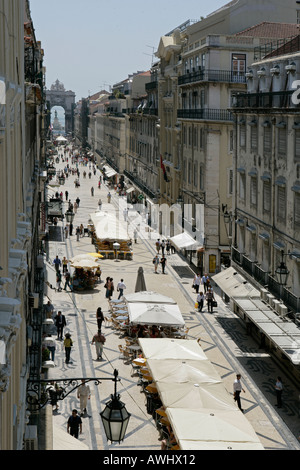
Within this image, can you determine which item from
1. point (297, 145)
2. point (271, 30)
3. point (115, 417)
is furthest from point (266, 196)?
point (115, 417)

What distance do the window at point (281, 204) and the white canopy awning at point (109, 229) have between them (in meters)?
20.4

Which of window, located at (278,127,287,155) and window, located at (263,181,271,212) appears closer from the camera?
window, located at (278,127,287,155)

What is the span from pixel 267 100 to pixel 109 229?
21002 mm

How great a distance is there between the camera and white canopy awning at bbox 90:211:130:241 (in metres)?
47.7

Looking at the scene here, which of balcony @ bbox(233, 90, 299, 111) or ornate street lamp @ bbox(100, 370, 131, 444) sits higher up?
balcony @ bbox(233, 90, 299, 111)

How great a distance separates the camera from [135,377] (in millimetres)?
24953

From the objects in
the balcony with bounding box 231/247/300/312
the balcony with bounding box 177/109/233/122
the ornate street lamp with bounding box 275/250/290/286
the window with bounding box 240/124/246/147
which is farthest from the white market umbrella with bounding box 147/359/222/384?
the balcony with bounding box 177/109/233/122

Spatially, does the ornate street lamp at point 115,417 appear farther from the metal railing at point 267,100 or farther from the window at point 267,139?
the window at point 267,139

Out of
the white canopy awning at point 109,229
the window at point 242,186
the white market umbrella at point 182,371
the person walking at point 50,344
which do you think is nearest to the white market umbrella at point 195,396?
the white market umbrella at point 182,371

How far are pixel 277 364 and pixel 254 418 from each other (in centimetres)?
534

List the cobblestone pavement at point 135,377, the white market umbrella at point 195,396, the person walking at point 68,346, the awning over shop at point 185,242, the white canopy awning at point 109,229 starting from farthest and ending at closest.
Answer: the white canopy awning at point 109,229, the awning over shop at point 185,242, the person walking at point 68,346, the cobblestone pavement at point 135,377, the white market umbrella at point 195,396

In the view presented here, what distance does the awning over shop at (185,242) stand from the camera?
42719 mm

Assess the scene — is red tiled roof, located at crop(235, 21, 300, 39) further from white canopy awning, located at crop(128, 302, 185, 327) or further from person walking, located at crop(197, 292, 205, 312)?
white canopy awning, located at crop(128, 302, 185, 327)

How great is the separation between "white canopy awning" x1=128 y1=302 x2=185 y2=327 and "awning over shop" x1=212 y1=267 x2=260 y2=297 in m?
2.98
